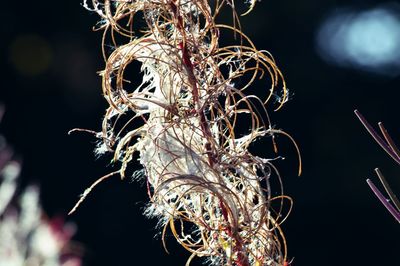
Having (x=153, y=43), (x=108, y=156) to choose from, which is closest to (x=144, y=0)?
(x=153, y=43)

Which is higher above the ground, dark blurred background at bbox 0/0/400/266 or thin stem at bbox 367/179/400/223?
thin stem at bbox 367/179/400/223

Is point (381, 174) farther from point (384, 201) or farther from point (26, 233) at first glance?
point (26, 233)

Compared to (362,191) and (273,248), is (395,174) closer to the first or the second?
(362,191)

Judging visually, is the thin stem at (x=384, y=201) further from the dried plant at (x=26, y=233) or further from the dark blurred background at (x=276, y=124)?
the dark blurred background at (x=276, y=124)

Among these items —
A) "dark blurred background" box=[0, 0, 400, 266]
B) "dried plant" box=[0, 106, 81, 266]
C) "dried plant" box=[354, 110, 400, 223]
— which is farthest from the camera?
"dark blurred background" box=[0, 0, 400, 266]

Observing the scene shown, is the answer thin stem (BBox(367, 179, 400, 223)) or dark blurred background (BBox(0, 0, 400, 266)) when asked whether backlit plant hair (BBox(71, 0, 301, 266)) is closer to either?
thin stem (BBox(367, 179, 400, 223))

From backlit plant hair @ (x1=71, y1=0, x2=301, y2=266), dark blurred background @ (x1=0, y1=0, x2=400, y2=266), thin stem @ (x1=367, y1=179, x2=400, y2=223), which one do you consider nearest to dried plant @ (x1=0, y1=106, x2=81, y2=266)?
backlit plant hair @ (x1=71, y1=0, x2=301, y2=266)

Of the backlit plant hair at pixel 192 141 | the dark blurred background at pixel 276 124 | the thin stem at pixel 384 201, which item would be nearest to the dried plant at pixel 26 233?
the backlit plant hair at pixel 192 141
